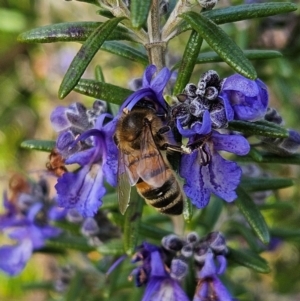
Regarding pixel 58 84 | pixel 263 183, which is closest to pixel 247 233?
pixel 263 183

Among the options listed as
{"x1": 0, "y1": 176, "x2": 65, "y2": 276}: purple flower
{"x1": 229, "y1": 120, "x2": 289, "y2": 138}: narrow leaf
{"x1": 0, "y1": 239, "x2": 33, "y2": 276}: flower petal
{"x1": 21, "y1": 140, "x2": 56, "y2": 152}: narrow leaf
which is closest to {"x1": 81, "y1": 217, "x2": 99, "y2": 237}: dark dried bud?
{"x1": 0, "y1": 176, "x2": 65, "y2": 276}: purple flower

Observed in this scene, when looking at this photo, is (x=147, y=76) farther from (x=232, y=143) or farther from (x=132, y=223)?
(x=132, y=223)

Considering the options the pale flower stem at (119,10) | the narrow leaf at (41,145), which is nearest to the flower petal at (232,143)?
the pale flower stem at (119,10)

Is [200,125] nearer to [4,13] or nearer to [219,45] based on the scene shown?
[219,45]

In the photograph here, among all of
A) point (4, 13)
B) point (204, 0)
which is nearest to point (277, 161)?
point (204, 0)

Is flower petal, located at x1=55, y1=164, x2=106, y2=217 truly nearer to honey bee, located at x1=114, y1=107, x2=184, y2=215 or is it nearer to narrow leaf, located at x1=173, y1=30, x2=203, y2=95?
honey bee, located at x1=114, y1=107, x2=184, y2=215
